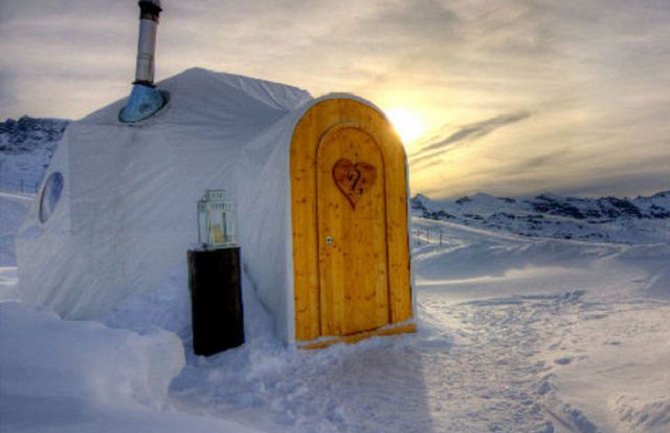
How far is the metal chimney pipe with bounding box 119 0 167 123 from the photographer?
808 cm

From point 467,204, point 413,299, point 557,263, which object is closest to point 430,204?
point 467,204

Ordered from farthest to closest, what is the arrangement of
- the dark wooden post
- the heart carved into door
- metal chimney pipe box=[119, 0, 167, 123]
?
metal chimney pipe box=[119, 0, 167, 123], the heart carved into door, the dark wooden post

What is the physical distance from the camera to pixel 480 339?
6.21 metres

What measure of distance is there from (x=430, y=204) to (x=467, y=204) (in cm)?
5771

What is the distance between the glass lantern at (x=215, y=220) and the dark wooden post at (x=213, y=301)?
242 mm

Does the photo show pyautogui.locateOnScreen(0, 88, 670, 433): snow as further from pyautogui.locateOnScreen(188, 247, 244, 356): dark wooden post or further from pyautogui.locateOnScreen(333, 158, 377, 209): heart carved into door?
pyautogui.locateOnScreen(333, 158, 377, 209): heart carved into door

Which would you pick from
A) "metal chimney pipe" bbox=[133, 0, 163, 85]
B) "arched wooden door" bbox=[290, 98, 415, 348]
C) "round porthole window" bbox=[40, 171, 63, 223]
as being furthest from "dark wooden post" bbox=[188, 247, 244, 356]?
"metal chimney pipe" bbox=[133, 0, 163, 85]

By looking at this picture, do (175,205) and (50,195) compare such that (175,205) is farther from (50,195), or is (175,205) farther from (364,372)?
(364,372)

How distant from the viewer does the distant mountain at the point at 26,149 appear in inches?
2000

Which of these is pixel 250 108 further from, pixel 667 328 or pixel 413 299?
pixel 667 328

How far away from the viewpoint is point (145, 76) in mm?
8578

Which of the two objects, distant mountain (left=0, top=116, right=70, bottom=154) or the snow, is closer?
the snow

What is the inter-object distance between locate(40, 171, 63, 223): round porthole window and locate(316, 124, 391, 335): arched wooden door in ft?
14.4

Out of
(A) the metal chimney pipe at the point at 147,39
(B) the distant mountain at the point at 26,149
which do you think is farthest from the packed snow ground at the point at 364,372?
(B) the distant mountain at the point at 26,149
